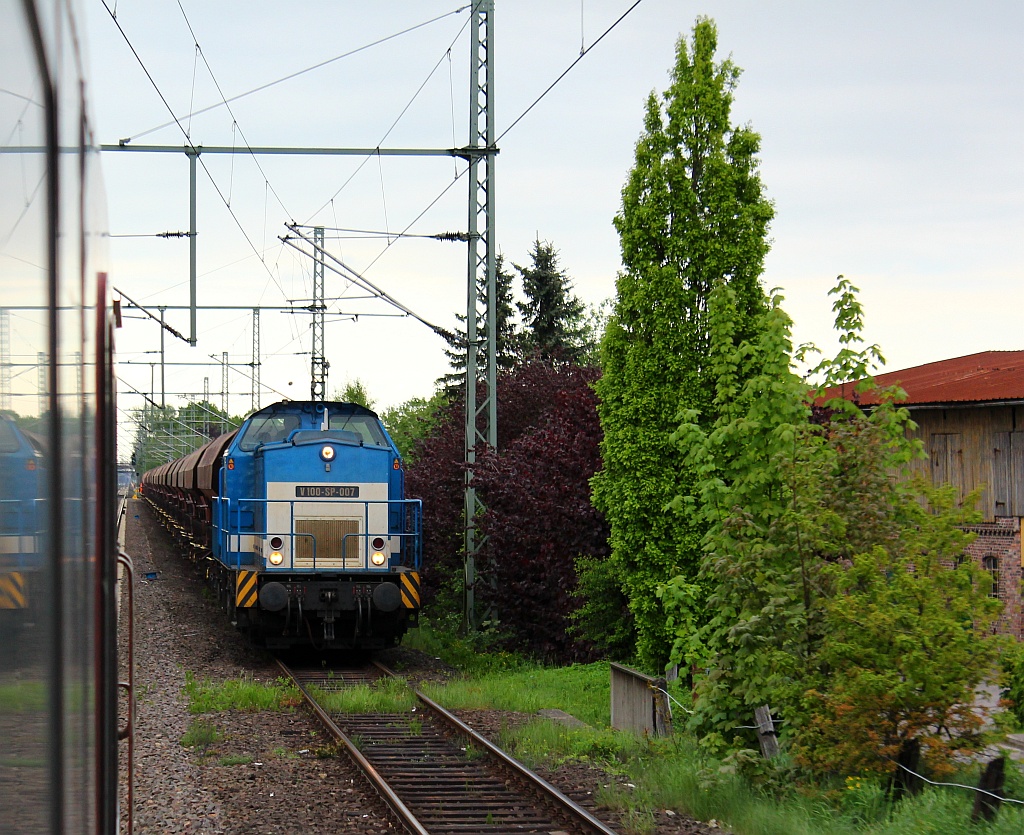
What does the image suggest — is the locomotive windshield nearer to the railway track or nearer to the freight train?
the railway track

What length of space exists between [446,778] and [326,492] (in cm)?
710

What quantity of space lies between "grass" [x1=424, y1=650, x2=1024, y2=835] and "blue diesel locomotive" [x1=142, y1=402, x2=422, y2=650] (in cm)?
466

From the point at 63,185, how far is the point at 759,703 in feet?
25.3

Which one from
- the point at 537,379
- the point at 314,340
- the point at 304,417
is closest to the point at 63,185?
the point at 304,417

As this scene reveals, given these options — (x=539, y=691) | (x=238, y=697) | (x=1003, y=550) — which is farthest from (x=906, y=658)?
(x=1003, y=550)

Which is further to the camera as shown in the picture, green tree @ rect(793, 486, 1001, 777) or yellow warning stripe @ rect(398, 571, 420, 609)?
yellow warning stripe @ rect(398, 571, 420, 609)

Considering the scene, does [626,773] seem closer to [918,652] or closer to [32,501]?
[918,652]

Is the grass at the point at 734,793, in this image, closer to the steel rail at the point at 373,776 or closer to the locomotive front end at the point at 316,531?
the steel rail at the point at 373,776

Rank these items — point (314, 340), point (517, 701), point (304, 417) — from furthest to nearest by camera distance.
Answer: point (314, 340)
point (304, 417)
point (517, 701)

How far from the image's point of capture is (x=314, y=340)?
107 ft

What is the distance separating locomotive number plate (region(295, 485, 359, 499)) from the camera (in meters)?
16.2

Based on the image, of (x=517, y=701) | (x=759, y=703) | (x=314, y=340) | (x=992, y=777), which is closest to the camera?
(x=992, y=777)

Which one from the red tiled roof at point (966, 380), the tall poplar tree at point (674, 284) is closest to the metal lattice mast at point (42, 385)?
the tall poplar tree at point (674, 284)

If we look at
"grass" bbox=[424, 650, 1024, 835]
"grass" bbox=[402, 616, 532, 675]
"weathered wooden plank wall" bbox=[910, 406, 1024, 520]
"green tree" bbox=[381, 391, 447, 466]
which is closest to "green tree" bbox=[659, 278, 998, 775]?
"grass" bbox=[424, 650, 1024, 835]
